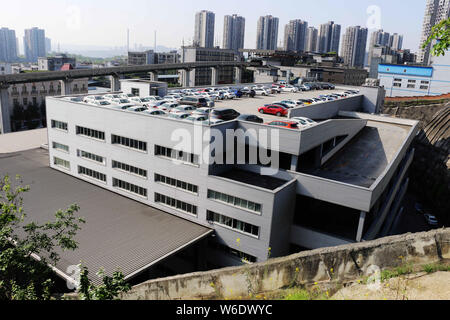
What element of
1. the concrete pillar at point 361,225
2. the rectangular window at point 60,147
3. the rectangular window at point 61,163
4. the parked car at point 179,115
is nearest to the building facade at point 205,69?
the rectangular window at point 60,147

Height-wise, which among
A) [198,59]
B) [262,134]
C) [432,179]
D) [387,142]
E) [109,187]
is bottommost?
[432,179]

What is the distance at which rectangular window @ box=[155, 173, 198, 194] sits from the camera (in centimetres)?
2975

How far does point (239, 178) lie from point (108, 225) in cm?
1132

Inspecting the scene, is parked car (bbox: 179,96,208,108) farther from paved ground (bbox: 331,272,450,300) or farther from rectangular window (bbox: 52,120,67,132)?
paved ground (bbox: 331,272,450,300)

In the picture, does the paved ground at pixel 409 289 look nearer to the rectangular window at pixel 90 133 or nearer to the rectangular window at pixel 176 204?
the rectangular window at pixel 176 204

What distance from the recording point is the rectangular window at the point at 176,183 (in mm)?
29755

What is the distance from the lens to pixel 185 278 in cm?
1169

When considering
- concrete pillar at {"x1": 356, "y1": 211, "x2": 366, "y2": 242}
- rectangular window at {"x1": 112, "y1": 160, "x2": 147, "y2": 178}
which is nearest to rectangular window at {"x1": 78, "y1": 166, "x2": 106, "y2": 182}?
rectangular window at {"x1": 112, "y1": 160, "x2": 147, "y2": 178}

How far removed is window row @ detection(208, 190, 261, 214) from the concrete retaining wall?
51.7 feet

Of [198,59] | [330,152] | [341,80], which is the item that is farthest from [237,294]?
[198,59]

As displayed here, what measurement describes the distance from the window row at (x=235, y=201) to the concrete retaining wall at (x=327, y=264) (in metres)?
15.8

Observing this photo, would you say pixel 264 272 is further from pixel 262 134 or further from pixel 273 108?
pixel 273 108

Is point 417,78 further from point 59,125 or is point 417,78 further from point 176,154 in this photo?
point 59,125

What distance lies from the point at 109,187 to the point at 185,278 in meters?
26.2
